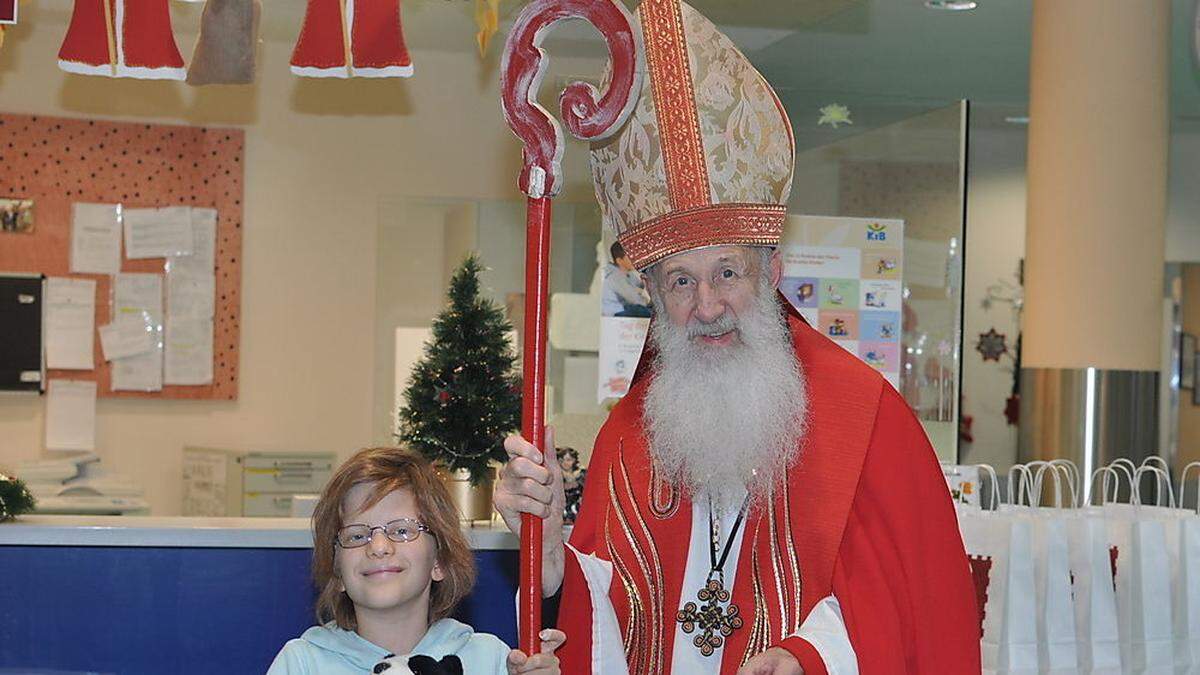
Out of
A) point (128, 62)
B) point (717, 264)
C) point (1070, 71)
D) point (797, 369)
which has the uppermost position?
point (1070, 71)

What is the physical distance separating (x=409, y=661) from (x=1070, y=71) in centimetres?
323

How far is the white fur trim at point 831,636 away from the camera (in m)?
2.12

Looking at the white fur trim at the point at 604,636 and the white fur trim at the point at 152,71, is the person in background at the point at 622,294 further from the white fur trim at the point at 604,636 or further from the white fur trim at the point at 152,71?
the white fur trim at the point at 604,636

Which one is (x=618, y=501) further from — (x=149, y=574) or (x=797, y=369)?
(x=149, y=574)

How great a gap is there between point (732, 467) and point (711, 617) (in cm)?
23

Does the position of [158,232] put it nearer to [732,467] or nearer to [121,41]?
[121,41]

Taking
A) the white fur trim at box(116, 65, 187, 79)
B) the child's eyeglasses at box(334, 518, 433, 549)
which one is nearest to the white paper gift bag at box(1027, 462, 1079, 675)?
the child's eyeglasses at box(334, 518, 433, 549)

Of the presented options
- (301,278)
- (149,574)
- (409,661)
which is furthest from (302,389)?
(409,661)

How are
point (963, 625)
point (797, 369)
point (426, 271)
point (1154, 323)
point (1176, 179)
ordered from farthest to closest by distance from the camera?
1. point (1176, 179)
2. point (426, 271)
3. point (1154, 323)
4. point (797, 369)
5. point (963, 625)

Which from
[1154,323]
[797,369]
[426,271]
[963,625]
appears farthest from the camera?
[426,271]

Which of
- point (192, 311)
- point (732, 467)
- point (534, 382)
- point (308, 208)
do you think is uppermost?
point (308, 208)

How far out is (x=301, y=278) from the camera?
633 cm

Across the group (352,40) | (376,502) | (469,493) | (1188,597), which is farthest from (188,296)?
(1188,597)

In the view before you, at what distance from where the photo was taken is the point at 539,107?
6.68 feet
